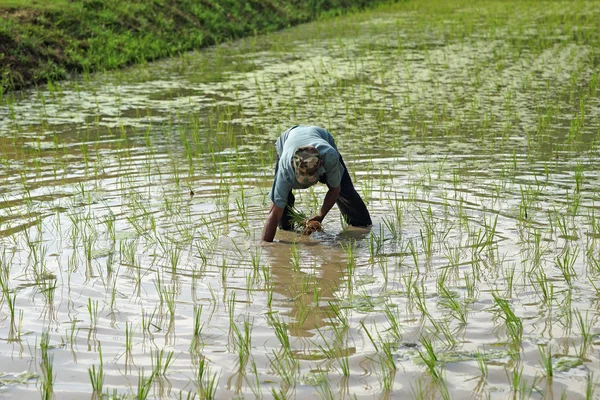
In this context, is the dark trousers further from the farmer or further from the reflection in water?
the reflection in water

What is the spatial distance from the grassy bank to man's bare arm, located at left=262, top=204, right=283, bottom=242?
5485 millimetres

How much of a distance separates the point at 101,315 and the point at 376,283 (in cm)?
127

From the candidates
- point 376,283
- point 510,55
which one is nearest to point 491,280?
point 376,283

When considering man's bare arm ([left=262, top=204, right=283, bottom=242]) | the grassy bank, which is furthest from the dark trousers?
the grassy bank

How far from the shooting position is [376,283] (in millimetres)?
3885

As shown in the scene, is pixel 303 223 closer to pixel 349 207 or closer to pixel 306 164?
pixel 349 207

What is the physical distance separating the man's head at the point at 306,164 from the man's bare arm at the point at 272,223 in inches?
12.8

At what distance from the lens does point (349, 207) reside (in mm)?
4793

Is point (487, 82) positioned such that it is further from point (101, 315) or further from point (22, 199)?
point (101, 315)

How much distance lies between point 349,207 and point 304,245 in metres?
0.39

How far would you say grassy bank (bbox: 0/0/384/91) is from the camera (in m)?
9.95

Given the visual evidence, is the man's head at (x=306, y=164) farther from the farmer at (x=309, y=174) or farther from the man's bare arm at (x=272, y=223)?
the man's bare arm at (x=272, y=223)

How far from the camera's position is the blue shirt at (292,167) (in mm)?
4129

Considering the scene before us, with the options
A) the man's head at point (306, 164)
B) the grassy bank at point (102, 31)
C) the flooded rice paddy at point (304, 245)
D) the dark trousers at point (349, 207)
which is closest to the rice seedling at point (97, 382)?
the flooded rice paddy at point (304, 245)
